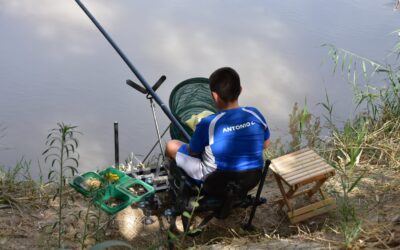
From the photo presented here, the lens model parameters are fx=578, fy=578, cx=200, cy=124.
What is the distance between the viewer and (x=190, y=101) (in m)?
3.79

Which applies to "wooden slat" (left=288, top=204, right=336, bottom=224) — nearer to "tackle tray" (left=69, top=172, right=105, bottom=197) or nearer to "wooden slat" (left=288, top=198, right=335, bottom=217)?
"wooden slat" (left=288, top=198, right=335, bottom=217)

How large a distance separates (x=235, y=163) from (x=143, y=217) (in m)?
0.78

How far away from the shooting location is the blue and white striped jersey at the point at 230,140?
2.91m

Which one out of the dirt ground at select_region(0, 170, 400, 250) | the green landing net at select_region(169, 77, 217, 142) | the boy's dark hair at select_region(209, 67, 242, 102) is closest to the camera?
the dirt ground at select_region(0, 170, 400, 250)

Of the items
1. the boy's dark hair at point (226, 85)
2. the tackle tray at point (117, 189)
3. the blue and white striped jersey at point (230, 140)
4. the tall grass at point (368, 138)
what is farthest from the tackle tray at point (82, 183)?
the tall grass at point (368, 138)

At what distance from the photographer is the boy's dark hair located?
301 centimetres

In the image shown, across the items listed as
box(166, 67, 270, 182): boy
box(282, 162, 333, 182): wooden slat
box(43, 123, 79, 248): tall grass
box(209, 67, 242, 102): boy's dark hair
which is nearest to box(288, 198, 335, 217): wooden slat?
box(282, 162, 333, 182): wooden slat

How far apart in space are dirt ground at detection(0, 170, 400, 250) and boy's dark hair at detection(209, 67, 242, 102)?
732mm

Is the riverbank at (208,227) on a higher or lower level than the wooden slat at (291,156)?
lower

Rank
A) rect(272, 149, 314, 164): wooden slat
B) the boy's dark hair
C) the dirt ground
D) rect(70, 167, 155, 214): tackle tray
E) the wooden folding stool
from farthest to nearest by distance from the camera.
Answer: rect(272, 149, 314, 164): wooden slat < rect(70, 167, 155, 214): tackle tray < the wooden folding stool < the boy's dark hair < the dirt ground

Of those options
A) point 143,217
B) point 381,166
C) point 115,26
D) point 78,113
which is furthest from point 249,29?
point 143,217

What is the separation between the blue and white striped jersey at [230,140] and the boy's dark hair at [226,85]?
0.09m

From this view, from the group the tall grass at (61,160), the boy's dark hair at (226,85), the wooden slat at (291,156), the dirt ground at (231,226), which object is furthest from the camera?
the wooden slat at (291,156)

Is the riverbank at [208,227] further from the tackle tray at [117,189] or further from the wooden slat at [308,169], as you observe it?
the wooden slat at [308,169]
